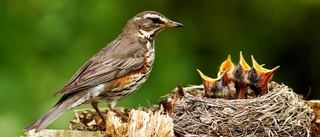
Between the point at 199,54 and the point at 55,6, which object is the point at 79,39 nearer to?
the point at 55,6

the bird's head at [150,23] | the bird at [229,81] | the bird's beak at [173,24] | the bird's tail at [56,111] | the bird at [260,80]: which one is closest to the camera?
the bird's tail at [56,111]

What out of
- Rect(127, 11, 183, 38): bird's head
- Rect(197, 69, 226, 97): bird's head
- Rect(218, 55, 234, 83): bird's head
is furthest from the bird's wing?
Rect(218, 55, 234, 83): bird's head

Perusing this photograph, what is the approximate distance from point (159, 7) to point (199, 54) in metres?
0.57

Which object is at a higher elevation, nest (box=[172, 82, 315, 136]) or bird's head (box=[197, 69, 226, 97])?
bird's head (box=[197, 69, 226, 97])

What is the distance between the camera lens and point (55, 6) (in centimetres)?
934

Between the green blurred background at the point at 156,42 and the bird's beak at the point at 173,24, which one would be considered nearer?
the bird's beak at the point at 173,24

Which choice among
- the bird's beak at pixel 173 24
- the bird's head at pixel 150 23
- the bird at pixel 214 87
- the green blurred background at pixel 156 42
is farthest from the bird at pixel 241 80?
the green blurred background at pixel 156 42

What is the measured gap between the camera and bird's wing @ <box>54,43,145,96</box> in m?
8.01

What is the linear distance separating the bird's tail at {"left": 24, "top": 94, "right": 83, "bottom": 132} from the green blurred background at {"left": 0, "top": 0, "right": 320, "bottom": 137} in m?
0.71

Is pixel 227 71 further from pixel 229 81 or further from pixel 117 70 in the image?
pixel 117 70

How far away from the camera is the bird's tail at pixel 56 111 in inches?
286

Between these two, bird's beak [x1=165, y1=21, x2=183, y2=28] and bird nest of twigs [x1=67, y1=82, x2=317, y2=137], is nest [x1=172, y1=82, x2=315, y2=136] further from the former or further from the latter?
bird's beak [x1=165, y1=21, x2=183, y2=28]

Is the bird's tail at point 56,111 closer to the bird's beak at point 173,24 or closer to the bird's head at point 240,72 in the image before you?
the bird's beak at point 173,24

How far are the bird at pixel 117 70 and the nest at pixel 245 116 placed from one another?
0.50m
